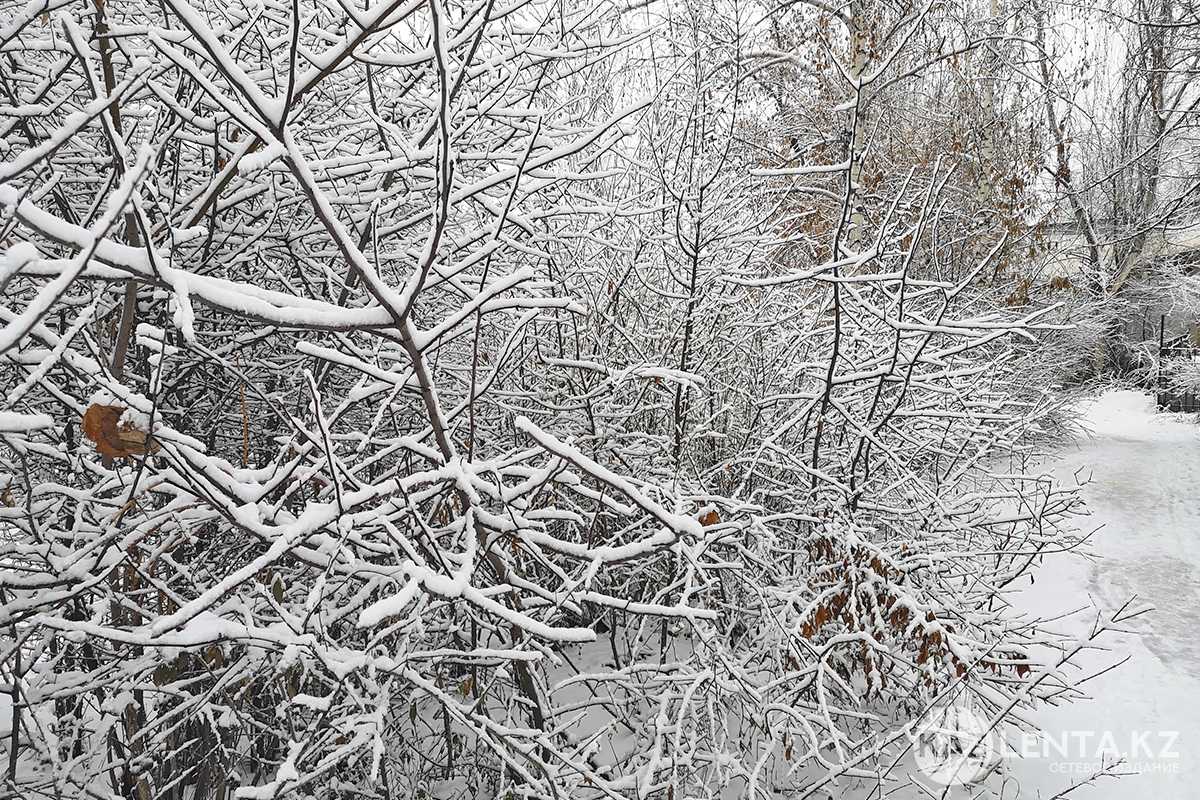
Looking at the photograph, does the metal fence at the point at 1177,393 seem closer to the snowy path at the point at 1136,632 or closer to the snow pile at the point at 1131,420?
the snow pile at the point at 1131,420

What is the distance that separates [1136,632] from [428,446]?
16.0 feet

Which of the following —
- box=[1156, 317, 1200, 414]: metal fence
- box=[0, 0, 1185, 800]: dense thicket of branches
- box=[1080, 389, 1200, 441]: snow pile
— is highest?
box=[0, 0, 1185, 800]: dense thicket of branches

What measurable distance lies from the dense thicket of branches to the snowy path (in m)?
0.74

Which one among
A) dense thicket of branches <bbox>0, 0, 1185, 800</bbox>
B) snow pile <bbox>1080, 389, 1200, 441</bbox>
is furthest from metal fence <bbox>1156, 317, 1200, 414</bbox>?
dense thicket of branches <bbox>0, 0, 1185, 800</bbox>

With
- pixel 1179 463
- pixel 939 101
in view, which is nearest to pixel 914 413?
pixel 939 101

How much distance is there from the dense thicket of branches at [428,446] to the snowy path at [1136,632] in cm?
74

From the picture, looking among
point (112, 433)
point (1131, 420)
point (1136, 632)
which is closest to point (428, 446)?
point (112, 433)

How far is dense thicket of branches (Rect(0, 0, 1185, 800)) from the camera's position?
5.24 ft

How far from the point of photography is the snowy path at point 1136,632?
3756mm

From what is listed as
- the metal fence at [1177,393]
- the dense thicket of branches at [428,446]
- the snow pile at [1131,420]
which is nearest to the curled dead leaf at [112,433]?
the dense thicket of branches at [428,446]

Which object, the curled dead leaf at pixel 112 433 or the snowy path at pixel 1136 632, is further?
the snowy path at pixel 1136 632

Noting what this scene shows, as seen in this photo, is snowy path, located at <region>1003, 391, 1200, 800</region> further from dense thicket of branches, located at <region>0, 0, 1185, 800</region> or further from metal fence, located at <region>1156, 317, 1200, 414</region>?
metal fence, located at <region>1156, 317, 1200, 414</region>

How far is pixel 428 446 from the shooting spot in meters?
2.11

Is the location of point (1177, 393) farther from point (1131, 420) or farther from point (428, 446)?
point (428, 446)
